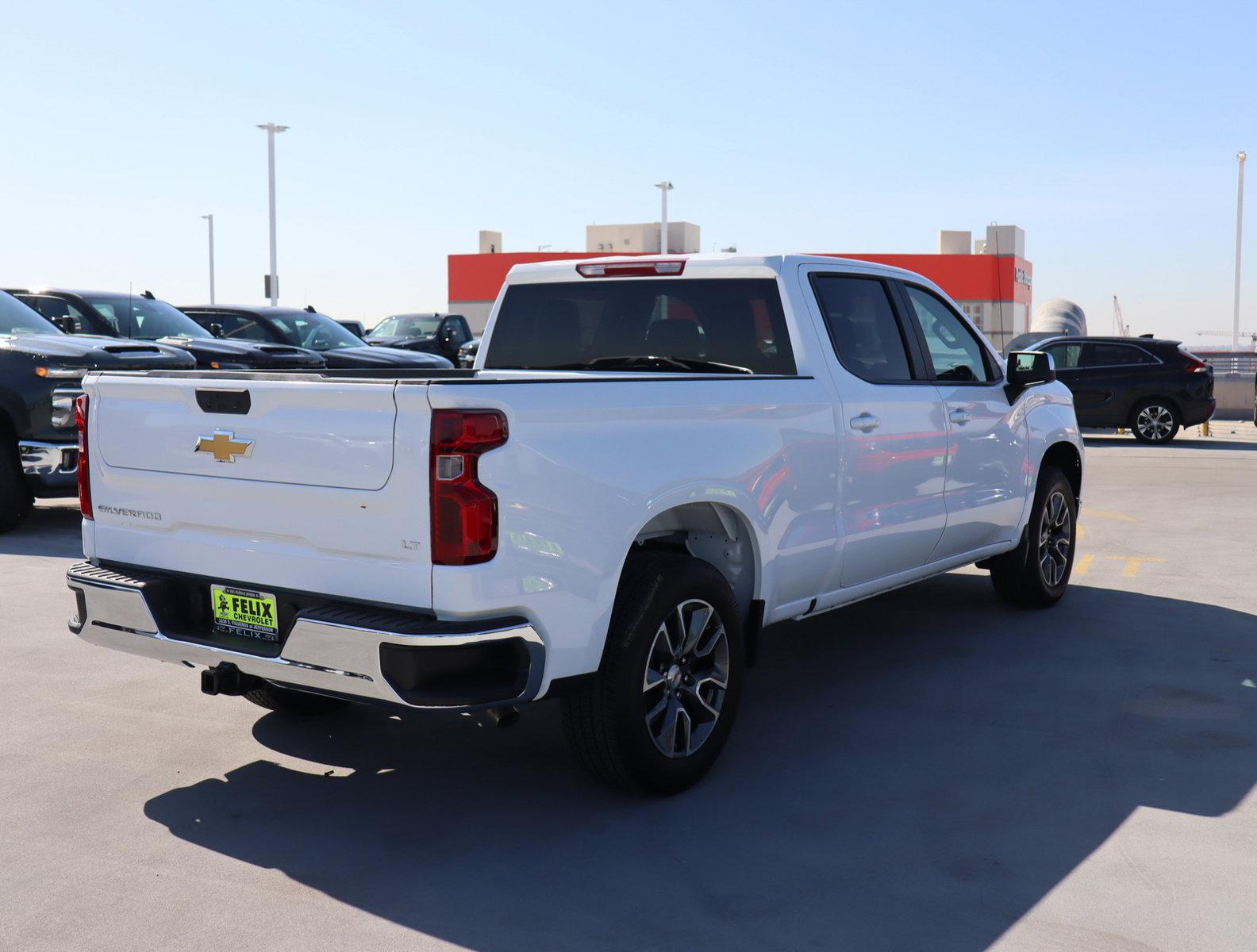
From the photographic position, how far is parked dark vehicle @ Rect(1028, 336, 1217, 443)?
65.6 ft

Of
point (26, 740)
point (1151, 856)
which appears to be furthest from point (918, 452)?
point (26, 740)

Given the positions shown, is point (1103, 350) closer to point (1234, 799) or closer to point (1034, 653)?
point (1034, 653)

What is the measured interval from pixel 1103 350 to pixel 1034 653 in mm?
15282

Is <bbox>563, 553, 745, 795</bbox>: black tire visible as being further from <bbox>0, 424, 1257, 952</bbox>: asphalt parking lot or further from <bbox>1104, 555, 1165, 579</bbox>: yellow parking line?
<bbox>1104, 555, 1165, 579</bbox>: yellow parking line

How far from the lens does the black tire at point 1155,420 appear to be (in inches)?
795

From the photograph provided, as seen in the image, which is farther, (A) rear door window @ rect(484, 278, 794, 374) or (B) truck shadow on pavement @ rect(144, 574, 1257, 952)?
(A) rear door window @ rect(484, 278, 794, 374)

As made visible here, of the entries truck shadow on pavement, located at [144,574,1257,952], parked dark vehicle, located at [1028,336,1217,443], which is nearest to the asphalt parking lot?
truck shadow on pavement, located at [144,574,1257,952]

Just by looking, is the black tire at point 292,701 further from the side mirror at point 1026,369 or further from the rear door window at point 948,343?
the side mirror at point 1026,369

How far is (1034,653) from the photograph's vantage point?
6684 mm

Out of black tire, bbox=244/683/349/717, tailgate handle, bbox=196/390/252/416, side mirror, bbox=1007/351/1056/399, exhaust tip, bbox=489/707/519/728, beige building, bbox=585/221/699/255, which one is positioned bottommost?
black tire, bbox=244/683/349/717

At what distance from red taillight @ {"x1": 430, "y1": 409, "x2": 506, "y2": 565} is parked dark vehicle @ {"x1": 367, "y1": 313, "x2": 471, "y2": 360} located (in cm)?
1912

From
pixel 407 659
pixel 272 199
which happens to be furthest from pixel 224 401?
pixel 272 199

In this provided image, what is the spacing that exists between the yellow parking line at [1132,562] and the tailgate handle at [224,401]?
668cm

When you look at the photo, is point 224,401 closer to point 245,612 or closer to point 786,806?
point 245,612
